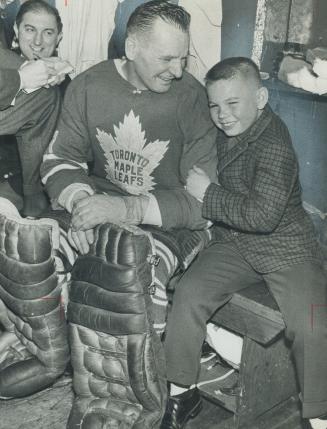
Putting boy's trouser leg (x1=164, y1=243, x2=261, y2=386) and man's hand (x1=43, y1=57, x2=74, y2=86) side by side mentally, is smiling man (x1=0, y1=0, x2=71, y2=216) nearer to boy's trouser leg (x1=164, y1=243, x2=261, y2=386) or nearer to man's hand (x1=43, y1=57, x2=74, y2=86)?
man's hand (x1=43, y1=57, x2=74, y2=86)

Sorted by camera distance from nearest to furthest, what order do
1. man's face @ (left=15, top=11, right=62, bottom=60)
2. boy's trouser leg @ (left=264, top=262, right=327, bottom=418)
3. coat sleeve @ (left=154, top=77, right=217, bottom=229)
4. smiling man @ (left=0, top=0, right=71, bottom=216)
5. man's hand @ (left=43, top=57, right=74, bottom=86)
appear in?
boy's trouser leg @ (left=264, top=262, right=327, bottom=418) → coat sleeve @ (left=154, top=77, right=217, bottom=229) → smiling man @ (left=0, top=0, right=71, bottom=216) → man's hand @ (left=43, top=57, right=74, bottom=86) → man's face @ (left=15, top=11, right=62, bottom=60)

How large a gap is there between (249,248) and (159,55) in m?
0.99

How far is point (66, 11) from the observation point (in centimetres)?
395

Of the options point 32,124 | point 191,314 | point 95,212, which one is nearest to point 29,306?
point 95,212

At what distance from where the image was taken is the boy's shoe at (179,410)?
9.24ft

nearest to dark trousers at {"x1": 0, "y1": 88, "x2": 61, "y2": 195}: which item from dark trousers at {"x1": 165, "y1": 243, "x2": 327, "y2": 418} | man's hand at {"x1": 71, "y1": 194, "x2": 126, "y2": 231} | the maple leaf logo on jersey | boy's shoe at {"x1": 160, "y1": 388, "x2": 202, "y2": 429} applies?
the maple leaf logo on jersey

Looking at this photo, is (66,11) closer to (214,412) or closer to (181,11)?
(181,11)

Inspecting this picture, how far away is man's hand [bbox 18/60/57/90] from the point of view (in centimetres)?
305

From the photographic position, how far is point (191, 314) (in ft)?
8.77

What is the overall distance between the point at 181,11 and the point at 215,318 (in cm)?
144

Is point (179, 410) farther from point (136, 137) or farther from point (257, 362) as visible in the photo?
point (136, 137)

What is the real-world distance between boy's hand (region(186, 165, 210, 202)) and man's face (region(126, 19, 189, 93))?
0.42 meters

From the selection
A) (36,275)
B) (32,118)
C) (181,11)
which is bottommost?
(36,275)

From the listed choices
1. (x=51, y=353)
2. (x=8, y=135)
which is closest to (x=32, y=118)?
(x=8, y=135)
